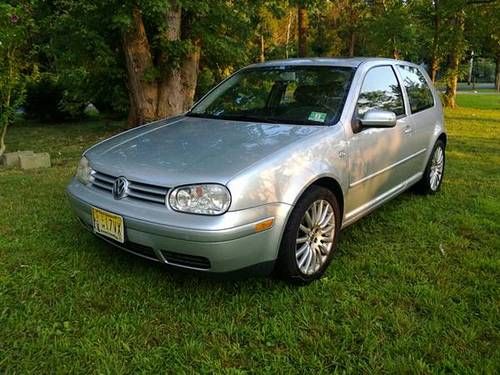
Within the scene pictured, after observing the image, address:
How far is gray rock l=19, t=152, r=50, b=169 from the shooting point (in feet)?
21.8

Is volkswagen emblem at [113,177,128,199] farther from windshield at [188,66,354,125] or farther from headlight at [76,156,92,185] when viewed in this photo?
windshield at [188,66,354,125]

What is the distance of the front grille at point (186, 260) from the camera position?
251cm

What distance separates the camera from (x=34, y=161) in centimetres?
673

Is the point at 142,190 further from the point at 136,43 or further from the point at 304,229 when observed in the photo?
the point at 136,43

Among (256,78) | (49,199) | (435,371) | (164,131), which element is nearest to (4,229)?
(49,199)

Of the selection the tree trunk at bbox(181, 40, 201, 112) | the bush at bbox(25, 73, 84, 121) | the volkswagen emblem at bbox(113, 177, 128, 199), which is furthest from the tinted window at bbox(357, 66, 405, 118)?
the bush at bbox(25, 73, 84, 121)

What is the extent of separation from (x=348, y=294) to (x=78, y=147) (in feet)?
24.5

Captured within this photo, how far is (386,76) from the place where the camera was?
4059mm

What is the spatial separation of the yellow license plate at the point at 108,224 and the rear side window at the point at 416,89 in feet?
9.75

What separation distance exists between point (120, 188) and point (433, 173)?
3.60 metres

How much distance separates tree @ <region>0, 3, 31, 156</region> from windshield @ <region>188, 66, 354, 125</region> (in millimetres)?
3890

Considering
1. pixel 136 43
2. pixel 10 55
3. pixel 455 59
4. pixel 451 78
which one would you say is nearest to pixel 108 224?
pixel 10 55

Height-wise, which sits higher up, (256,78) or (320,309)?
(256,78)

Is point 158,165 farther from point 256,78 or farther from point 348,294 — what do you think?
point 256,78
